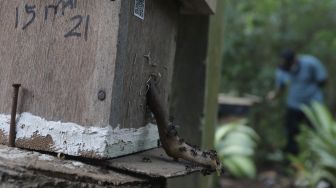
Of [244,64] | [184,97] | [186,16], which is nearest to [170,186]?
[184,97]

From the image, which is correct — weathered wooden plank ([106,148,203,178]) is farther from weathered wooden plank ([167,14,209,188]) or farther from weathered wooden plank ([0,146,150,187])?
weathered wooden plank ([167,14,209,188])

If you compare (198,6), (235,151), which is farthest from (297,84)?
(198,6)

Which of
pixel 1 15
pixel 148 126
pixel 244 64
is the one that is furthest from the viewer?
pixel 244 64

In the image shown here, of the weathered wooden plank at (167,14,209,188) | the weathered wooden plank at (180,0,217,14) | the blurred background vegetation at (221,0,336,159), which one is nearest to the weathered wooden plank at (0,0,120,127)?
the weathered wooden plank at (180,0,217,14)

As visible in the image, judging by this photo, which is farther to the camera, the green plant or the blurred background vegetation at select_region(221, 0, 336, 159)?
the blurred background vegetation at select_region(221, 0, 336, 159)

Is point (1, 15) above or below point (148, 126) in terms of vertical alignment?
above

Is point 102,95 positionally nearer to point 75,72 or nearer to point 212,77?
point 75,72

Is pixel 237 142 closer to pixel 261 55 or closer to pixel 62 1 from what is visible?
pixel 261 55
